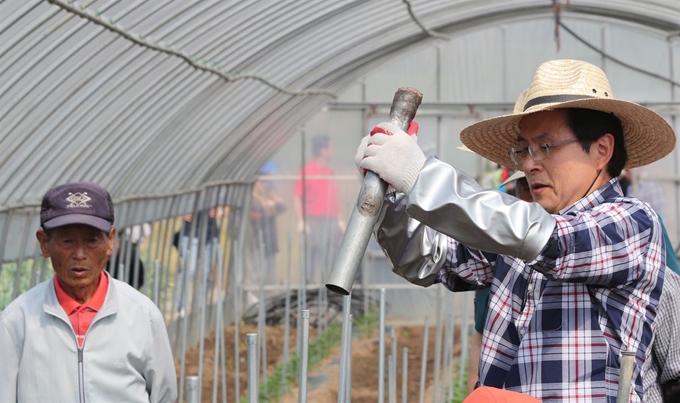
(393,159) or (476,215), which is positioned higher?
(393,159)

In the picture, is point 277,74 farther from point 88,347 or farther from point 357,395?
point 88,347

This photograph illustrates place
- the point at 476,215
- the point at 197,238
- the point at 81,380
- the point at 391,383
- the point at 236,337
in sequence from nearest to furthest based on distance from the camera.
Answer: the point at 476,215 < the point at 81,380 < the point at 391,383 < the point at 236,337 < the point at 197,238

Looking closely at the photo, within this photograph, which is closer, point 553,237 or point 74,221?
point 553,237

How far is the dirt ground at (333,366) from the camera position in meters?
9.48

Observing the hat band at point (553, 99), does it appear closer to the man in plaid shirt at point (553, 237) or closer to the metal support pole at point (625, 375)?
the man in plaid shirt at point (553, 237)

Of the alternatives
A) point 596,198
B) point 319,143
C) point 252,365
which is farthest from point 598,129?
point 319,143

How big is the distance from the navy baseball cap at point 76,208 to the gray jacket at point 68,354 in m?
0.20

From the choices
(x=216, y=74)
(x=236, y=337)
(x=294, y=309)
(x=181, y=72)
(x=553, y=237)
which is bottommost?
(x=236, y=337)

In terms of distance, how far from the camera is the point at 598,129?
288 cm

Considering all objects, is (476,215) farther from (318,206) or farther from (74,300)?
(318,206)

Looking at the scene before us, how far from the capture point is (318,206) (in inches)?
544

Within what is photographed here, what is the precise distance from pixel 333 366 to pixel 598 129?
8.07 meters

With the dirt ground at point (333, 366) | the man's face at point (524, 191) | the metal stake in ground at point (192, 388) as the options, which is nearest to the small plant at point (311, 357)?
the dirt ground at point (333, 366)

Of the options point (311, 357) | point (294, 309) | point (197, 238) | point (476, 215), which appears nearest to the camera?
point (476, 215)
